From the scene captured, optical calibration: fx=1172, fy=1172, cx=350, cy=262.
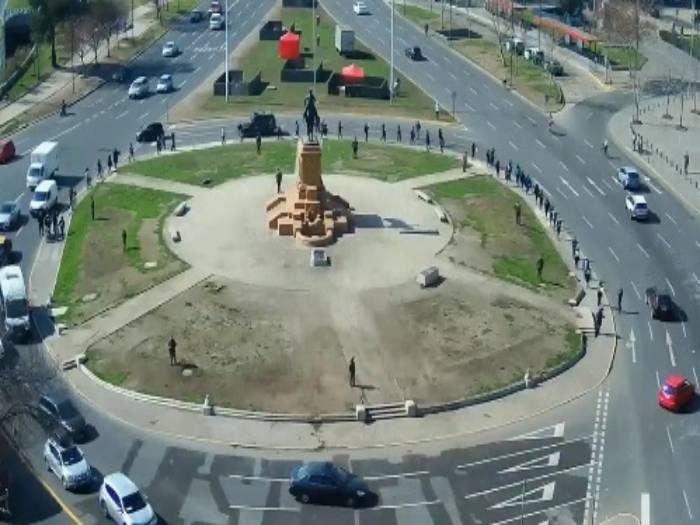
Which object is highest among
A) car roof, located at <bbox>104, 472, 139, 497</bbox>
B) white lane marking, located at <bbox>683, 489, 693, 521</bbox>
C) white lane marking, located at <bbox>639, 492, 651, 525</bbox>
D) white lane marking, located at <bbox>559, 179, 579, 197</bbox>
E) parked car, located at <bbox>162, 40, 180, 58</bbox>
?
parked car, located at <bbox>162, 40, 180, 58</bbox>

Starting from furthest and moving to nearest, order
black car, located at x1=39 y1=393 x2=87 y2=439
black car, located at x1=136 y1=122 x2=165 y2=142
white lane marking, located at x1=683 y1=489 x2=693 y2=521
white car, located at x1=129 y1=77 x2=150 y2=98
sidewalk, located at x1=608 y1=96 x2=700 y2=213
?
white car, located at x1=129 y1=77 x2=150 y2=98, black car, located at x1=136 y1=122 x2=165 y2=142, sidewalk, located at x1=608 y1=96 x2=700 y2=213, black car, located at x1=39 y1=393 x2=87 y2=439, white lane marking, located at x1=683 y1=489 x2=693 y2=521

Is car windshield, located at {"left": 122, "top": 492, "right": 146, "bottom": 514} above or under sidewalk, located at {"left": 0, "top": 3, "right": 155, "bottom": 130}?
under

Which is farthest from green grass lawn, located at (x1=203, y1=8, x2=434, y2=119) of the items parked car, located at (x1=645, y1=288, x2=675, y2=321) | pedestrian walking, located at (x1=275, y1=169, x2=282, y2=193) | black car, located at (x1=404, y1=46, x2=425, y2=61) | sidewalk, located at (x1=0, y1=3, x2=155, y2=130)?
parked car, located at (x1=645, y1=288, x2=675, y2=321)

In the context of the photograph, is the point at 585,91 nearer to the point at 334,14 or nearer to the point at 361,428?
the point at 334,14

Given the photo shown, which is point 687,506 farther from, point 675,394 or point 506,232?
point 506,232

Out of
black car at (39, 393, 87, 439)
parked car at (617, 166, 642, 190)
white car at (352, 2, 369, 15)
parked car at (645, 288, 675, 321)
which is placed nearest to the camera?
black car at (39, 393, 87, 439)

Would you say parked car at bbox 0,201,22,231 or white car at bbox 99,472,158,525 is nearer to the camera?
white car at bbox 99,472,158,525

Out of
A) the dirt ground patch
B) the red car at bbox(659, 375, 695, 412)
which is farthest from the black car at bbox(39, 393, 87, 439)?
the red car at bbox(659, 375, 695, 412)

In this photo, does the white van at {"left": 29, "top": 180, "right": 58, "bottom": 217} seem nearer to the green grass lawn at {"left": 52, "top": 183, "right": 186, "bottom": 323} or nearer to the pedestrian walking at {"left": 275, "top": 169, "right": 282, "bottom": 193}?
the green grass lawn at {"left": 52, "top": 183, "right": 186, "bottom": 323}
